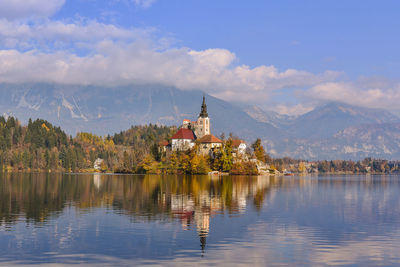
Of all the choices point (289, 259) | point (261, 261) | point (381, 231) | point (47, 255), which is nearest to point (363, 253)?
point (289, 259)

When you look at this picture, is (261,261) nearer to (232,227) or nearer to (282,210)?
(232,227)

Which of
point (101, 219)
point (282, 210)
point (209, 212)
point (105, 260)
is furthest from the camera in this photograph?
point (282, 210)

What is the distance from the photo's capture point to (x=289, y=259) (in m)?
30.4

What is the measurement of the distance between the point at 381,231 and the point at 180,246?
69.0 feet

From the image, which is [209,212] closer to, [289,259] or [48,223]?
[48,223]

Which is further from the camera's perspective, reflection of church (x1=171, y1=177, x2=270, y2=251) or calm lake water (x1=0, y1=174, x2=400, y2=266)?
reflection of church (x1=171, y1=177, x2=270, y2=251)

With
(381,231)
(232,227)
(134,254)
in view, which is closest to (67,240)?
(134,254)

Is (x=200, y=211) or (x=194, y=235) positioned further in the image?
(x=200, y=211)

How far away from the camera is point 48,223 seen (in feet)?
144

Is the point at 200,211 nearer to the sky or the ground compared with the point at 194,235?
nearer to the sky

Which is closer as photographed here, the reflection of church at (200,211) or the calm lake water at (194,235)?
the calm lake water at (194,235)

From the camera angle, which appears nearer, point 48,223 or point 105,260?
point 105,260

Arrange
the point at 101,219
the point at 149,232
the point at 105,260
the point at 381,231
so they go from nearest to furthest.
→ the point at 105,260 < the point at 149,232 < the point at 381,231 < the point at 101,219

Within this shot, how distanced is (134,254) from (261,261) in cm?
882
